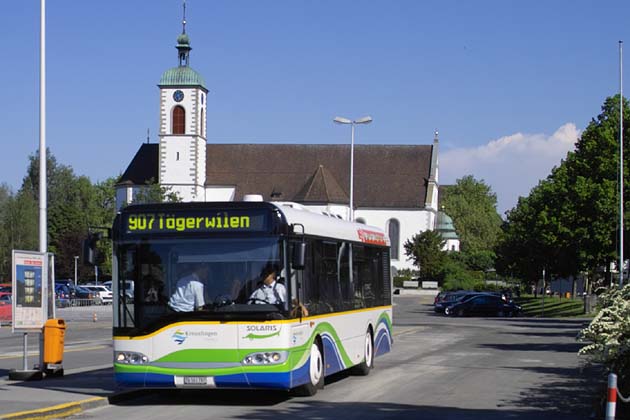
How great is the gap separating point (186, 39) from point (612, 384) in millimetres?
93389

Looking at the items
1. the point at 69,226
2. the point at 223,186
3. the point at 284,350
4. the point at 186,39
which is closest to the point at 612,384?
the point at 284,350

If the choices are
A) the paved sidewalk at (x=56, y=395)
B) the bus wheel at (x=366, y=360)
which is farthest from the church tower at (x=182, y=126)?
the paved sidewalk at (x=56, y=395)

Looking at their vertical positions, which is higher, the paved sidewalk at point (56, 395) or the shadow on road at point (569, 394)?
the paved sidewalk at point (56, 395)

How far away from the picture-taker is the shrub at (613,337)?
12.8 m

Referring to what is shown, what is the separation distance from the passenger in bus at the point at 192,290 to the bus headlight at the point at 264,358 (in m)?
0.91

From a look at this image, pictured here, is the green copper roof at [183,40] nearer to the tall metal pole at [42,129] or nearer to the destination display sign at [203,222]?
the tall metal pole at [42,129]

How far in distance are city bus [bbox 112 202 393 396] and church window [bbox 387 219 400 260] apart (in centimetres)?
9613

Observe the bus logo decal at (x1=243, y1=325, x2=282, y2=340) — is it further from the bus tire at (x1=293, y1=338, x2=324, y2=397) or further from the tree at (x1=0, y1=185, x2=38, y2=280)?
the tree at (x1=0, y1=185, x2=38, y2=280)

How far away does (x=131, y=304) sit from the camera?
13.8m

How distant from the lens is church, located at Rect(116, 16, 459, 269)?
102125 mm

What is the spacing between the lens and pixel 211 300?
13.6 metres

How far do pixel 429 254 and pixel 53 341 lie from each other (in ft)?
276

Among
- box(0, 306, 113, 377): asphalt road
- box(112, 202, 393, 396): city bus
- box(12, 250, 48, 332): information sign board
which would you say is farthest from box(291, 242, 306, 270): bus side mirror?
box(0, 306, 113, 377): asphalt road

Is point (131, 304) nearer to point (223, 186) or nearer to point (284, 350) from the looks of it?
point (284, 350)
